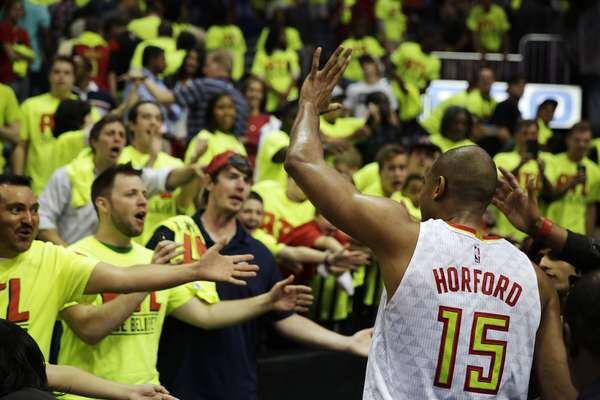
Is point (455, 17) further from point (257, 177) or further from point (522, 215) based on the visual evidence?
point (522, 215)

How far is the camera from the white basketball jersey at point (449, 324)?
4.31 metres

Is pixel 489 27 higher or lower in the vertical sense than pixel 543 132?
higher

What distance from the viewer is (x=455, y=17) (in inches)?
752

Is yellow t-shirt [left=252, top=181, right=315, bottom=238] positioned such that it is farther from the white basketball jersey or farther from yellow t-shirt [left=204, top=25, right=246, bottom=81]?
yellow t-shirt [left=204, top=25, right=246, bottom=81]

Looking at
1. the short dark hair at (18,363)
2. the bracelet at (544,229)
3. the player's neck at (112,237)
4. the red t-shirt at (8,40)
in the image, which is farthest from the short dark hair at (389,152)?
the short dark hair at (18,363)

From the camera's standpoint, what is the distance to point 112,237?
6.09 meters

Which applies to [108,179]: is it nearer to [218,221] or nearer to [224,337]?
[218,221]

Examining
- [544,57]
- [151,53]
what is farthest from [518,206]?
[544,57]

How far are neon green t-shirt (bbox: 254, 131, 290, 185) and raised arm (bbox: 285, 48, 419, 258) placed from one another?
20.0 feet

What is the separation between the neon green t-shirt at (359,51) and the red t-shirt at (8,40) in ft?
15.1

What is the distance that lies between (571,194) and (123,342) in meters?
7.55

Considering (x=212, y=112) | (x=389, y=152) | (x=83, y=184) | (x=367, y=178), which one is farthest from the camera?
(x=367, y=178)

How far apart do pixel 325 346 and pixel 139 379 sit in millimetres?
988

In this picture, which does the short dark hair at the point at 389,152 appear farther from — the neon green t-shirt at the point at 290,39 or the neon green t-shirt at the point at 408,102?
the neon green t-shirt at the point at 290,39
